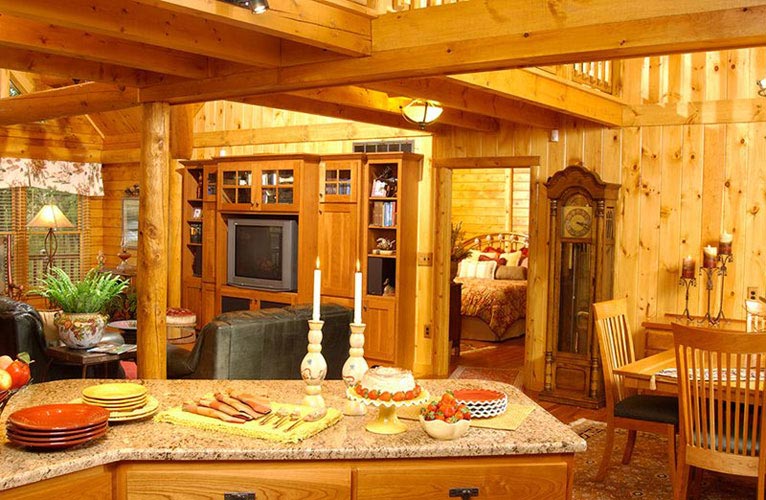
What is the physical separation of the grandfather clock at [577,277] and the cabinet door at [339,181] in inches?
77.2

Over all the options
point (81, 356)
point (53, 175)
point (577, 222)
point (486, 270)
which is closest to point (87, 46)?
point (81, 356)

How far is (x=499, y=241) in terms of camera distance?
425 inches

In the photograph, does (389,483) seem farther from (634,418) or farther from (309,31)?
(634,418)

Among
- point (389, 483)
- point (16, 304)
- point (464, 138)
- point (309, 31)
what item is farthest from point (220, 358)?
point (464, 138)

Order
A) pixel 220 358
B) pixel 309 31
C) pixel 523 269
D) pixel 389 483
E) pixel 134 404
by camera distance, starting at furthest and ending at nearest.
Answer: pixel 523 269 → pixel 220 358 → pixel 309 31 → pixel 134 404 → pixel 389 483

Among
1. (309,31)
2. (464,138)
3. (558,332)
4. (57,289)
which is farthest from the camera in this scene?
(464,138)

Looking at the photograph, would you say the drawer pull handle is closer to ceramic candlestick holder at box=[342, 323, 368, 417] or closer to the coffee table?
ceramic candlestick holder at box=[342, 323, 368, 417]

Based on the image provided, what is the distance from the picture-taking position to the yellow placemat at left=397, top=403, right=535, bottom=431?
8.54 ft

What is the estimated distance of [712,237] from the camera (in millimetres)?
6141

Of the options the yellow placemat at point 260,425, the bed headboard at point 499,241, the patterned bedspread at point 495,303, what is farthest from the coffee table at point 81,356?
the bed headboard at point 499,241

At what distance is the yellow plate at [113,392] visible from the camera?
2.58 metres

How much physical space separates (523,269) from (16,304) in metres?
6.27

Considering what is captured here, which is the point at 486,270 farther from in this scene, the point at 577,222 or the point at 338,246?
the point at 577,222

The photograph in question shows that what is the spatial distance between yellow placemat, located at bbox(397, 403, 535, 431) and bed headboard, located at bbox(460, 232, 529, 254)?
7.86 metres
